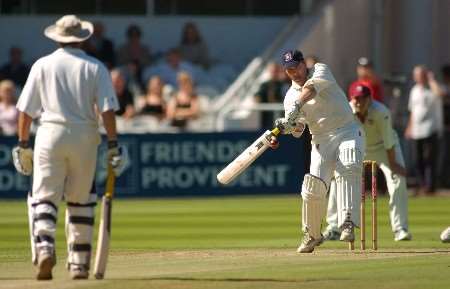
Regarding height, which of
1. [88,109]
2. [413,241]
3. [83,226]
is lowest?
[413,241]

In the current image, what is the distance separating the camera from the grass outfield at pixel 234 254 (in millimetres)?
11531

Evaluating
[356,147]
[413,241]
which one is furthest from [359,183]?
[413,241]

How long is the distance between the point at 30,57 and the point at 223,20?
3753 mm

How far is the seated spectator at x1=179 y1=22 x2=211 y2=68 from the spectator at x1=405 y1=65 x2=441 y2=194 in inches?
181

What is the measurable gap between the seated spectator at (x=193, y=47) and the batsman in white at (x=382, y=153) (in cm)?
1173

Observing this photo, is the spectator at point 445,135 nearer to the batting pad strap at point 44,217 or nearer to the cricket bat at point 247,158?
the cricket bat at point 247,158

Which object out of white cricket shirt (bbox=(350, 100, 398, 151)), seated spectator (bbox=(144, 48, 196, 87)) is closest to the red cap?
white cricket shirt (bbox=(350, 100, 398, 151))

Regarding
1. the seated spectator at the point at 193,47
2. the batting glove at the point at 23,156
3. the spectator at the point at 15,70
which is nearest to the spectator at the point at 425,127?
Answer: the seated spectator at the point at 193,47

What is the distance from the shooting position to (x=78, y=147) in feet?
38.0

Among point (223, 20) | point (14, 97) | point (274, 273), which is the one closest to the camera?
point (274, 273)

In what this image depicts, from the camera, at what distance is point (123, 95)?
83.5ft

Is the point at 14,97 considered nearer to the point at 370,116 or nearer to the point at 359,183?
the point at 370,116

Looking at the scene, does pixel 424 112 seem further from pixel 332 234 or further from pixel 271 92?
pixel 332 234

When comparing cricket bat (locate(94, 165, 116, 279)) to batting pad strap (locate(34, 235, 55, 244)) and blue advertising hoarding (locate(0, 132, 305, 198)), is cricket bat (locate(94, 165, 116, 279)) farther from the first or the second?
blue advertising hoarding (locate(0, 132, 305, 198))
